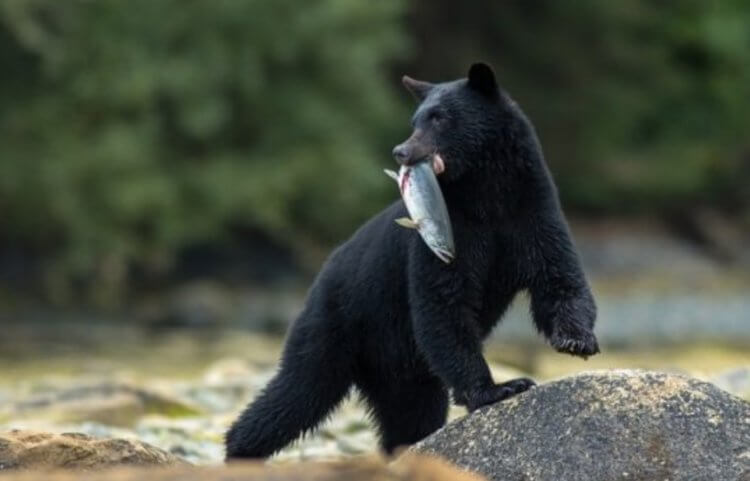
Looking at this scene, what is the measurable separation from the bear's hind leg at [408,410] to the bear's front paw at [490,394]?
797 mm

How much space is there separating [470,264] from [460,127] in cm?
56

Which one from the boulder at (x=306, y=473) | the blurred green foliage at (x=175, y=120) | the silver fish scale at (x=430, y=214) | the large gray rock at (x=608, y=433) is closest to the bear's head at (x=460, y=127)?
the silver fish scale at (x=430, y=214)

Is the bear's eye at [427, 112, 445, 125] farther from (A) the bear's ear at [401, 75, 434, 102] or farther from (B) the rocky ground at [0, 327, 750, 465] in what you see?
(B) the rocky ground at [0, 327, 750, 465]

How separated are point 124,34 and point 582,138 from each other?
13105 millimetres

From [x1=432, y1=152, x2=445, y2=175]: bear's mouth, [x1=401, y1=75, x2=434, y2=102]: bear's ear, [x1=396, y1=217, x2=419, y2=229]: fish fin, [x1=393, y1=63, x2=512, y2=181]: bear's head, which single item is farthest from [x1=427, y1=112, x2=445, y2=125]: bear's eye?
[x1=396, y1=217, x2=419, y2=229]: fish fin

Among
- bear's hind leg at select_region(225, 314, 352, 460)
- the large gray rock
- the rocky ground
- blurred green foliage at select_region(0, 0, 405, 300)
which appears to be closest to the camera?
the large gray rock

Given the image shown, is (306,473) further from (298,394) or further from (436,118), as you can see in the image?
(298,394)

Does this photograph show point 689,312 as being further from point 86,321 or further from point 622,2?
point 86,321

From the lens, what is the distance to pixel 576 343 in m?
6.45

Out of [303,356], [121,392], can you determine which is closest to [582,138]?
[121,392]

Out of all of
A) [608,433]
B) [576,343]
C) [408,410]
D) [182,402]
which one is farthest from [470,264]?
[182,402]

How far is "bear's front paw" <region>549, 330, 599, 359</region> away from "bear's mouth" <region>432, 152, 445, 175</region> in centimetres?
82

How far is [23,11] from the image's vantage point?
2325 cm

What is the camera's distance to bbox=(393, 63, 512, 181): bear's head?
6.72 m
